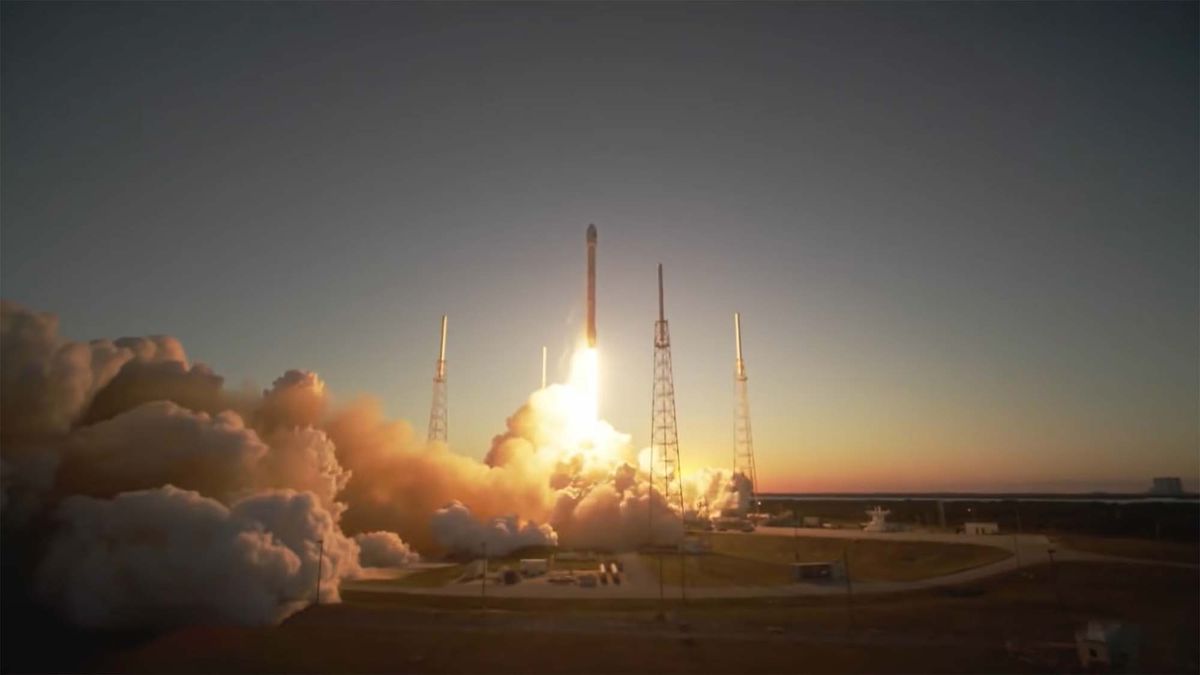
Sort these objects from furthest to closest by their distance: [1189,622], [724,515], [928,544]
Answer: [724,515], [928,544], [1189,622]

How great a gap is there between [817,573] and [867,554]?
71.1ft

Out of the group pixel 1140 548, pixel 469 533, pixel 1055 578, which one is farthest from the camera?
pixel 469 533

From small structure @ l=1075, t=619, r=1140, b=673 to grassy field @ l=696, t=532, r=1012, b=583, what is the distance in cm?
2845

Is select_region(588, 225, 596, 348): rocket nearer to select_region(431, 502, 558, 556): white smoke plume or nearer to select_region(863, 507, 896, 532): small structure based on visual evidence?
select_region(431, 502, 558, 556): white smoke plume

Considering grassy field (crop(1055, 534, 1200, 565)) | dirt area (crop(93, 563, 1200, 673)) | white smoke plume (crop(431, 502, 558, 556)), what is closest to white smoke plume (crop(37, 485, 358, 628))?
dirt area (crop(93, 563, 1200, 673))

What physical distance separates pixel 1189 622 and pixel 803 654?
32.7 meters

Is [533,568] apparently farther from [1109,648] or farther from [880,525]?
[880,525]

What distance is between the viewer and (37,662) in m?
42.2

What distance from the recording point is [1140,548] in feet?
274

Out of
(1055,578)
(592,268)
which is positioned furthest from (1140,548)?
(592,268)

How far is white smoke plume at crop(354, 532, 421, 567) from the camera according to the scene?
76562mm

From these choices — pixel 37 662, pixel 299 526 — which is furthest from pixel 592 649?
pixel 37 662

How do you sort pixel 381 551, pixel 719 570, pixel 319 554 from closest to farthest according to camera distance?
pixel 319 554
pixel 719 570
pixel 381 551

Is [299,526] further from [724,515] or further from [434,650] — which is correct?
[724,515]
